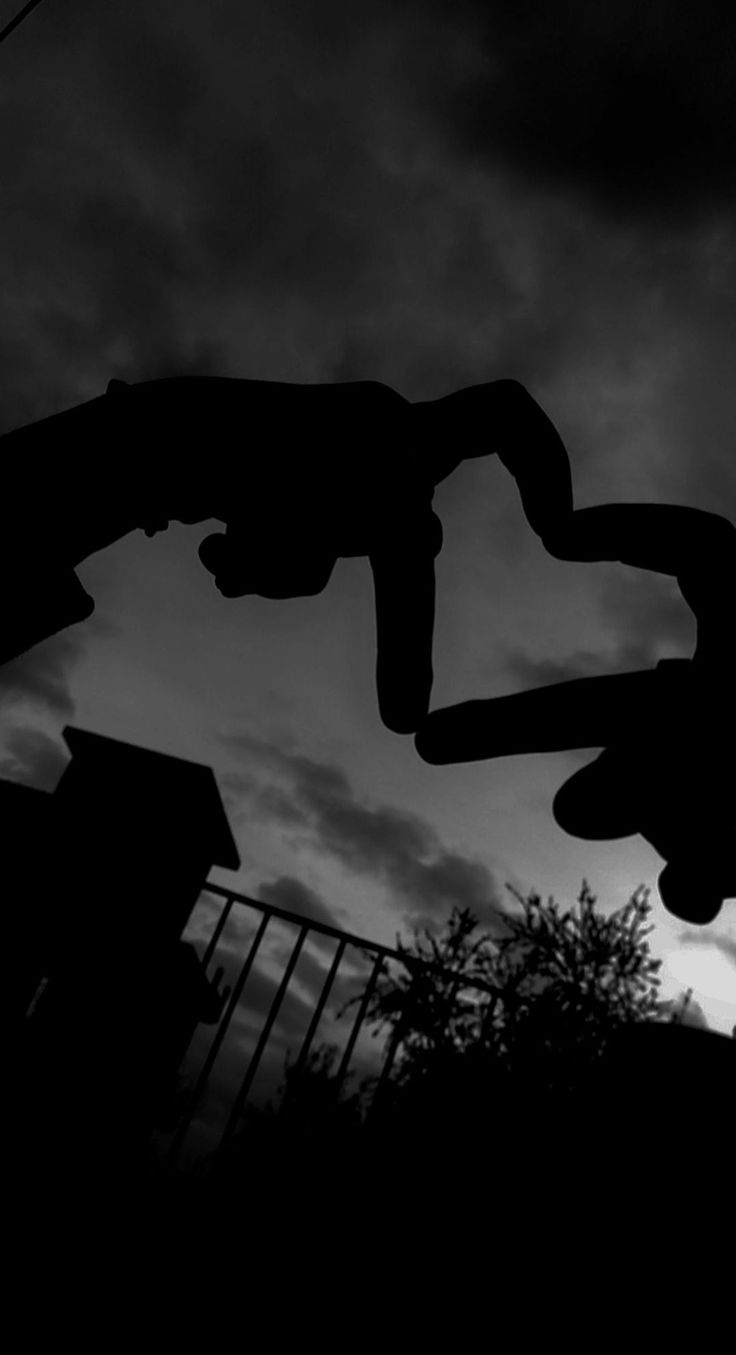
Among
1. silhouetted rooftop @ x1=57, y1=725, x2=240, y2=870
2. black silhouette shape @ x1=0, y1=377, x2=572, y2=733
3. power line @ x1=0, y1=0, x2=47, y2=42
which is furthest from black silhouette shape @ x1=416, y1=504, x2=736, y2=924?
silhouetted rooftop @ x1=57, y1=725, x2=240, y2=870

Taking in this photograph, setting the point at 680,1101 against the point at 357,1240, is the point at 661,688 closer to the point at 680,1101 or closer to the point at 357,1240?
the point at 680,1101

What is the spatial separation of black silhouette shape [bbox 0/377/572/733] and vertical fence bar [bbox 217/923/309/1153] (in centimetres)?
403

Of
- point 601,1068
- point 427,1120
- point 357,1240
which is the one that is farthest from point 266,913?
point 601,1068

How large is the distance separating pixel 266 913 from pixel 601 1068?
333cm

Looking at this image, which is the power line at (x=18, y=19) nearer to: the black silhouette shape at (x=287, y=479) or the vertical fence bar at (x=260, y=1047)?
the black silhouette shape at (x=287, y=479)

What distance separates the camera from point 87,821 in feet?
14.0

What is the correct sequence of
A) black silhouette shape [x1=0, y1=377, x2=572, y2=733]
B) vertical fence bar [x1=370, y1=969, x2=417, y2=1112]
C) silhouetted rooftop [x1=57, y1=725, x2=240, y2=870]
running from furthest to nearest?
silhouetted rooftop [x1=57, y1=725, x2=240, y2=870] < vertical fence bar [x1=370, y1=969, x2=417, y2=1112] < black silhouette shape [x1=0, y1=377, x2=572, y2=733]

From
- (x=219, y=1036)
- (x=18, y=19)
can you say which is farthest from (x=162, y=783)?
(x=18, y=19)

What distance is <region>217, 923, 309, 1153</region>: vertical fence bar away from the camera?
4066 mm

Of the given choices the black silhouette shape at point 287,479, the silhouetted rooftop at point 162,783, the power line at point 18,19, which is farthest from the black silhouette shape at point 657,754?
the silhouetted rooftop at point 162,783

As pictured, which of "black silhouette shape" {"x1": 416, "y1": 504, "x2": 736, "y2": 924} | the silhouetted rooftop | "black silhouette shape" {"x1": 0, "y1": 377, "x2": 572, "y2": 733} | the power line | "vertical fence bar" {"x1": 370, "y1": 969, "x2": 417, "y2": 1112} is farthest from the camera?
the silhouetted rooftop

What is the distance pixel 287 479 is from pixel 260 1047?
4.34m

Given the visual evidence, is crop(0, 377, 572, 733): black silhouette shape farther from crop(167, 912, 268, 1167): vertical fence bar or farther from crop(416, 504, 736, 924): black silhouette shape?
crop(167, 912, 268, 1167): vertical fence bar

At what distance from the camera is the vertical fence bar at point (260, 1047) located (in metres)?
4.07
